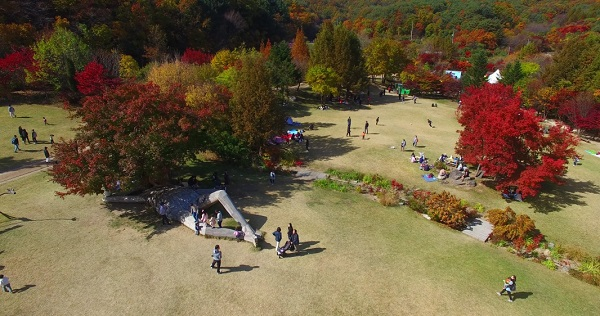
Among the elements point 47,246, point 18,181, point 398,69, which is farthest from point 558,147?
point 398,69

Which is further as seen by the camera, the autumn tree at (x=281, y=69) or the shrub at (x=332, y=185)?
the autumn tree at (x=281, y=69)

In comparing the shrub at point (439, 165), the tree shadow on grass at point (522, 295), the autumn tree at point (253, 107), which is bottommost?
the tree shadow on grass at point (522, 295)

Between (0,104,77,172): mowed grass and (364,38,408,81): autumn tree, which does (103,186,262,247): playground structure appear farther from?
(364,38,408,81): autumn tree

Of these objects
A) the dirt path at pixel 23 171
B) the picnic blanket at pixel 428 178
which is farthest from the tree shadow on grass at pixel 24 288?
the picnic blanket at pixel 428 178

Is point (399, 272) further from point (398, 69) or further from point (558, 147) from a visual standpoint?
point (398, 69)

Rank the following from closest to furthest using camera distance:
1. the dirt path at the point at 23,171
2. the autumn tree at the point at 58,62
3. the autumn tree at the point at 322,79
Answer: the dirt path at the point at 23,171 → the autumn tree at the point at 58,62 → the autumn tree at the point at 322,79

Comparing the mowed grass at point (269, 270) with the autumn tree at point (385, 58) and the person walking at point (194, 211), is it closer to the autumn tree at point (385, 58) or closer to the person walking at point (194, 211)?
the person walking at point (194, 211)

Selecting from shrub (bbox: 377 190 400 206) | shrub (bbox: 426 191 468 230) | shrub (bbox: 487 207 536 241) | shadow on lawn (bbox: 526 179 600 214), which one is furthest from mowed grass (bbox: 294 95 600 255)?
shrub (bbox: 426 191 468 230)
